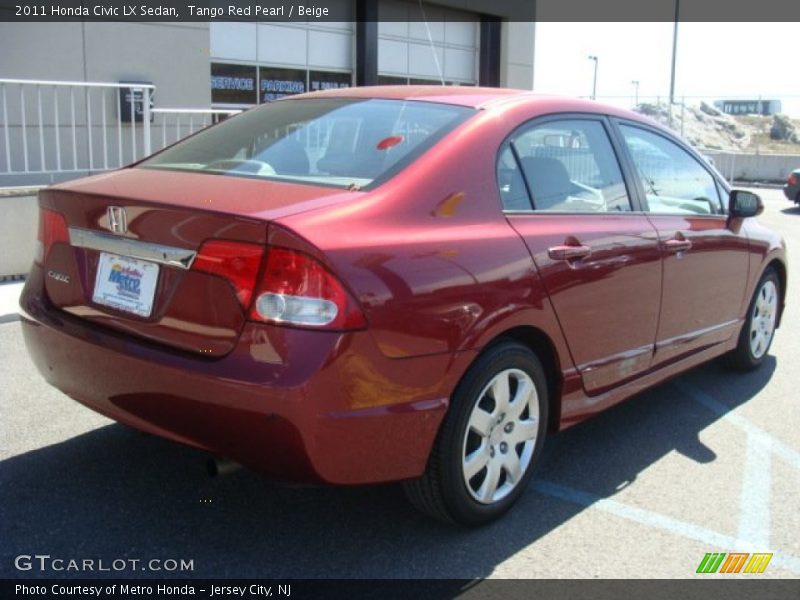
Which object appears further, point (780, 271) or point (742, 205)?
point (780, 271)

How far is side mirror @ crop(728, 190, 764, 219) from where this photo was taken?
4.92 metres

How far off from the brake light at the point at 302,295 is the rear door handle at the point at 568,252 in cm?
109

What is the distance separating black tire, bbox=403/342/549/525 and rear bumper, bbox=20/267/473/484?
10 cm

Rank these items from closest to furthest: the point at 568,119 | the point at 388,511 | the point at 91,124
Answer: the point at 388,511
the point at 568,119
the point at 91,124

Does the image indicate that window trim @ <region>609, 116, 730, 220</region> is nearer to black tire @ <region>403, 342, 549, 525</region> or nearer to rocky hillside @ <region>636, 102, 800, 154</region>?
black tire @ <region>403, 342, 549, 525</region>

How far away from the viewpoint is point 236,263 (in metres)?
2.73

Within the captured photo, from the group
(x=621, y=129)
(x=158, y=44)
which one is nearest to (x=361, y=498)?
(x=621, y=129)

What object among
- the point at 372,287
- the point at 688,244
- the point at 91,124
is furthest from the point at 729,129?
the point at 372,287

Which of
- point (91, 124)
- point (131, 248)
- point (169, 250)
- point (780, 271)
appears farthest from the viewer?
point (91, 124)

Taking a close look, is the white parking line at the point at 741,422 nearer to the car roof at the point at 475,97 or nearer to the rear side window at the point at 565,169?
the rear side window at the point at 565,169

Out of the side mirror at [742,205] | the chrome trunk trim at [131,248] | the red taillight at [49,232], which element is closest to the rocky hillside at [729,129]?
the side mirror at [742,205]

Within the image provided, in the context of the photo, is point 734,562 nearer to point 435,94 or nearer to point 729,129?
point 435,94

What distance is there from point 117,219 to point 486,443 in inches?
61.8

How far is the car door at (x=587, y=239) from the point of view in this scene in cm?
347
